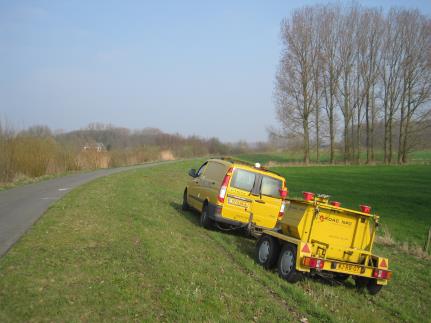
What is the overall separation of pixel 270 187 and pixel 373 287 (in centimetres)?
424

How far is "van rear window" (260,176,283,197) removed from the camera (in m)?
11.1

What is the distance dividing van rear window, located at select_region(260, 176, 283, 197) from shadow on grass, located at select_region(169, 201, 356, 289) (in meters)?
1.33

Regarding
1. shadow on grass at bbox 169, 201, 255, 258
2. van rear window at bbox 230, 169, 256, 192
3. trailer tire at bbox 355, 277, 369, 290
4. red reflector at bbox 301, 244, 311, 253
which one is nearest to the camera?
red reflector at bbox 301, 244, 311, 253

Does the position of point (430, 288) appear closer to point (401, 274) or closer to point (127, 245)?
point (401, 274)

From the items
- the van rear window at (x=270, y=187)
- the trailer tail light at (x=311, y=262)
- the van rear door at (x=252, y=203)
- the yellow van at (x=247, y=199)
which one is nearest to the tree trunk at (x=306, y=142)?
the van rear window at (x=270, y=187)

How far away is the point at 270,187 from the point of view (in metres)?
11.1

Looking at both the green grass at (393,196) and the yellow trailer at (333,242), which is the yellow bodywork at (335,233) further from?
the green grass at (393,196)

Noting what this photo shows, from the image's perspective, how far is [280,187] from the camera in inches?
441

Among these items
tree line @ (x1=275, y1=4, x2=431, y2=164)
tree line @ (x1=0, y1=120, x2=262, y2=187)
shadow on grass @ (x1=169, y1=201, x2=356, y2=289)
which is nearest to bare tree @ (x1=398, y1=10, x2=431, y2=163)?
tree line @ (x1=275, y1=4, x2=431, y2=164)

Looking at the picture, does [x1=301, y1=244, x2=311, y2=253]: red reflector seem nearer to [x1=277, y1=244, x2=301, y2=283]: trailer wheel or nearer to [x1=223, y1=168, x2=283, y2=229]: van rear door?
[x1=277, y1=244, x2=301, y2=283]: trailer wheel

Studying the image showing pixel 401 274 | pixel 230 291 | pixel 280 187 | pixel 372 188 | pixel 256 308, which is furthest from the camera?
pixel 372 188

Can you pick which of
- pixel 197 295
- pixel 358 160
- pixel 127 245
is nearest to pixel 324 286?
pixel 197 295

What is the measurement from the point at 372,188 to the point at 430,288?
20.7 metres

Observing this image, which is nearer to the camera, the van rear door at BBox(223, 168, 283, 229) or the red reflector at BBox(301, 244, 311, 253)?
the red reflector at BBox(301, 244, 311, 253)
